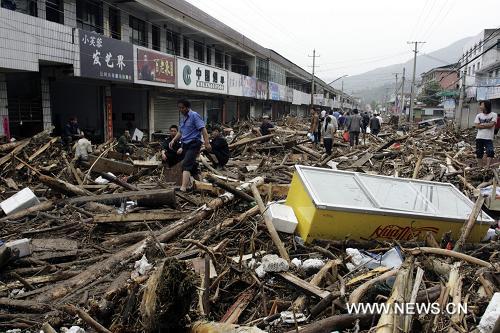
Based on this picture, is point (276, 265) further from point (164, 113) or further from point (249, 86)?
point (249, 86)

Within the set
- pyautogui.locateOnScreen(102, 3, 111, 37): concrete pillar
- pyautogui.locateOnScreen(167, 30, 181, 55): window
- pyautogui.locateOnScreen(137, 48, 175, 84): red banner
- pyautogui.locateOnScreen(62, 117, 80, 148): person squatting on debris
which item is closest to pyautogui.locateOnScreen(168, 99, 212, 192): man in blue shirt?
pyautogui.locateOnScreen(62, 117, 80, 148): person squatting on debris

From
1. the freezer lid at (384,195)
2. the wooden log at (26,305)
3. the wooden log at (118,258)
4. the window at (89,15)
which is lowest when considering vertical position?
the wooden log at (26,305)

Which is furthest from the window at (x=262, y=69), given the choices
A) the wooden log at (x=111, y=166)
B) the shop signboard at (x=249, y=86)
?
the wooden log at (x=111, y=166)

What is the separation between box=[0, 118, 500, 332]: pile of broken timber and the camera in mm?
3006

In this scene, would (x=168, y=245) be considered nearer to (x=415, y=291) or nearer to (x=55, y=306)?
(x=55, y=306)

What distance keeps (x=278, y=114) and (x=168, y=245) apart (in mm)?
40754

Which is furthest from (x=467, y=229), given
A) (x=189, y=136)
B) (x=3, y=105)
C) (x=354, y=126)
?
(x=3, y=105)

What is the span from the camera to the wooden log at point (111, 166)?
9641 mm

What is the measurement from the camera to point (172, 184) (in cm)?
826

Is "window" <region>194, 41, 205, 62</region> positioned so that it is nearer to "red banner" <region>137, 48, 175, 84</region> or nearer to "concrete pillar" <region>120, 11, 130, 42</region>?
"red banner" <region>137, 48, 175, 84</region>

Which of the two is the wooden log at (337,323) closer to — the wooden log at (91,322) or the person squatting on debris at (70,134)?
the wooden log at (91,322)

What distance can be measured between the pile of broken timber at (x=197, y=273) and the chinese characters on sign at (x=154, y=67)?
941cm

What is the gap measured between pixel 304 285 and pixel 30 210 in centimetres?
497

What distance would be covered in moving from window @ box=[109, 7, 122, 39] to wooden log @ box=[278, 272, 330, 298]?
15.9 metres
